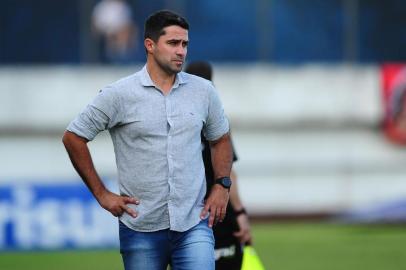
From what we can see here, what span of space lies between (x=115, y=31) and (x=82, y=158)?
1500 cm

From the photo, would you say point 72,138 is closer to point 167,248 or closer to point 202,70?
point 167,248

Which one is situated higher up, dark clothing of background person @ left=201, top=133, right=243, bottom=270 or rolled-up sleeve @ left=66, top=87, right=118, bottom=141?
rolled-up sleeve @ left=66, top=87, right=118, bottom=141

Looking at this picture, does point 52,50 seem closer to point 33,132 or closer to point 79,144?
point 33,132

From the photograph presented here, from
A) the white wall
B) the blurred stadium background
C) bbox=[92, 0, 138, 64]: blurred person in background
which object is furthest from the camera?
the white wall

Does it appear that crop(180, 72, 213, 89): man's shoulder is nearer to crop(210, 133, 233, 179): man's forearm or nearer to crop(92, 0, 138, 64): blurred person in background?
crop(210, 133, 233, 179): man's forearm

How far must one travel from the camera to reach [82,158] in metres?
6.71

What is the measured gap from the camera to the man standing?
6.61 m

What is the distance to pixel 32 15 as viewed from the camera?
2128cm

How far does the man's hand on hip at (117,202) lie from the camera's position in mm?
6645

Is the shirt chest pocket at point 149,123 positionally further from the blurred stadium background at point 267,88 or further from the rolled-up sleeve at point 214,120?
the blurred stadium background at point 267,88

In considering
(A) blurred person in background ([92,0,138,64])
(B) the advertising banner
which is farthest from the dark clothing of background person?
(A) blurred person in background ([92,0,138,64])

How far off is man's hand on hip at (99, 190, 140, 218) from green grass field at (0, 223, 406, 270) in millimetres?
6835

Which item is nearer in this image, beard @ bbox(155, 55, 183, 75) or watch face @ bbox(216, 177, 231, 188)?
beard @ bbox(155, 55, 183, 75)

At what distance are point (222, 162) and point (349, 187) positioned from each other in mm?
15071
